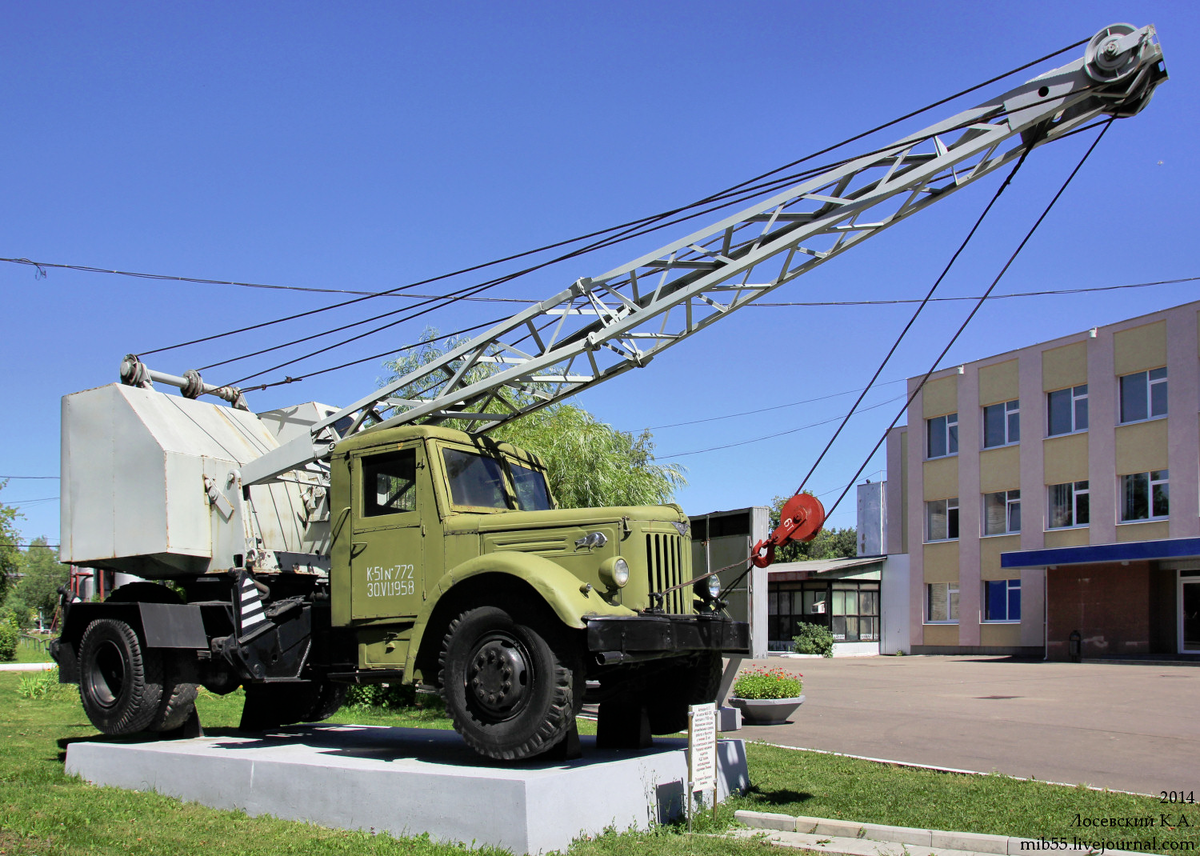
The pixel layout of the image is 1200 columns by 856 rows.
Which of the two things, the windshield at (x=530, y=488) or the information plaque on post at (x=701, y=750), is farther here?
the windshield at (x=530, y=488)

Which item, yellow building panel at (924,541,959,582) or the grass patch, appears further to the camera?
yellow building panel at (924,541,959,582)

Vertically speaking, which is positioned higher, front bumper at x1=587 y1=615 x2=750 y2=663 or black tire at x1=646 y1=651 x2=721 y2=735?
front bumper at x1=587 y1=615 x2=750 y2=663

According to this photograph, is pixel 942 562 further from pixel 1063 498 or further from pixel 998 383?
pixel 998 383

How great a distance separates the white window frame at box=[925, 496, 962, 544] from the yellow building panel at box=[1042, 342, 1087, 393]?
5675 mm

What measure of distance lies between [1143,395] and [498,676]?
1115 inches

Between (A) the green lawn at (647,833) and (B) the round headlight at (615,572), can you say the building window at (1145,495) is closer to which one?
(A) the green lawn at (647,833)

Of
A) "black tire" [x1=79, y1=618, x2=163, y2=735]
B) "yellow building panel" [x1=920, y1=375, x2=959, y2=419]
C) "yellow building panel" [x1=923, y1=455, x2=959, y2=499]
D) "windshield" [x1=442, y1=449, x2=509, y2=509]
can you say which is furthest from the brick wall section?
"black tire" [x1=79, y1=618, x2=163, y2=735]

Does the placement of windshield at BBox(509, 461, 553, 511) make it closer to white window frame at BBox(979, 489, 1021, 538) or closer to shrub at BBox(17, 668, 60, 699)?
shrub at BBox(17, 668, 60, 699)

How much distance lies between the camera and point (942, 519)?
37.5 metres

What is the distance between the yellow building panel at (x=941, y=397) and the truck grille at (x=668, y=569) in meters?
30.2

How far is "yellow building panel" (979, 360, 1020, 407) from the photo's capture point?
34.5 metres

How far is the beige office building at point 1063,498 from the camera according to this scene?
96.7 ft

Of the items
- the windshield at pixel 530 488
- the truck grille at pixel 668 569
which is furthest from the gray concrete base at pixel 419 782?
the windshield at pixel 530 488

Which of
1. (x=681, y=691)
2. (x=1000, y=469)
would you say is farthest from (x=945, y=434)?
(x=681, y=691)
